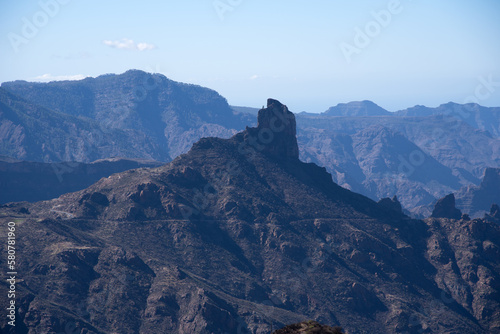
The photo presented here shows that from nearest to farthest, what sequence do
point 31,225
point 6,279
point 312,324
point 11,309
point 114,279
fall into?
point 312,324 < point 11,309 < point 6,279 < point 114,279 < point 31,225

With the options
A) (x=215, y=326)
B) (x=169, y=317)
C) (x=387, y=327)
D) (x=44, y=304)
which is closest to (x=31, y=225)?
(x=44, y=304)

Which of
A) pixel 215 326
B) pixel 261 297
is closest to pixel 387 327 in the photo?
pixel 261 297

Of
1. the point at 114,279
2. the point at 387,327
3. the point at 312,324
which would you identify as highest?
the point at 312,324

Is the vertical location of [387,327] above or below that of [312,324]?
below

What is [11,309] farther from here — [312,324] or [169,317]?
[312,324]

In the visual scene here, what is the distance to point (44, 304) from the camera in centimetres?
16175

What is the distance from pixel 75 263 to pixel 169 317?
3207cm

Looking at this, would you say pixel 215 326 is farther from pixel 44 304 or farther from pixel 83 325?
pixel 44 304

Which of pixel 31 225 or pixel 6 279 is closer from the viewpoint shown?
pixel 6 279

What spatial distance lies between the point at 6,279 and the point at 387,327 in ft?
374

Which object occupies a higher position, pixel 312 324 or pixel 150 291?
pixel 312 324

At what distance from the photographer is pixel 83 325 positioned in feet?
527

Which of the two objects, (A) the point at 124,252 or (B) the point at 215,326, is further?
(A) the point at 124,252

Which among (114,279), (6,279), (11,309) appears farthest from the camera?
(114,279)
